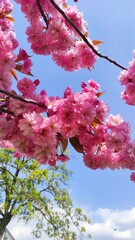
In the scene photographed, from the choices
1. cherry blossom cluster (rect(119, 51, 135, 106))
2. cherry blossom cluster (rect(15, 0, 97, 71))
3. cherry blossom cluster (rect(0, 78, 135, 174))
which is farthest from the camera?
cherry blossom cluster (rect(15, 0, 97, 71))

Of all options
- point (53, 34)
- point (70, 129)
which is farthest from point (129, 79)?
point (53, 34)

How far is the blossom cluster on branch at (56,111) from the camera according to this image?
2.03 metres

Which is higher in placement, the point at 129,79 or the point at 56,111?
the point at 129,79

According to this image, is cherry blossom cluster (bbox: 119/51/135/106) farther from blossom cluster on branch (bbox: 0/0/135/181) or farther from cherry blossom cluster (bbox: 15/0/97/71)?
cherry blossom cluster (bbox: 15/0/97/71)

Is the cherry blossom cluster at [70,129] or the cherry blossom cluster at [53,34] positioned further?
the cherry blossom cluster at [53,34]

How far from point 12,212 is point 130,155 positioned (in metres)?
14.7

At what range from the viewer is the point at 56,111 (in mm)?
2182

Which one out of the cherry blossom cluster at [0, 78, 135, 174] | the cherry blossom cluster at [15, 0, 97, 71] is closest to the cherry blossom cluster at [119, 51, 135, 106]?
the cherry blossom cluster at [0, 78, 135, 174]

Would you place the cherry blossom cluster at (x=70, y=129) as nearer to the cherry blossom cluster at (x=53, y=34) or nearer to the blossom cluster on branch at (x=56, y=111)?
the blossom cluster on branch at (x=56, y=111)

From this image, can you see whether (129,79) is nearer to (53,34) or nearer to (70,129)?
(70,129)

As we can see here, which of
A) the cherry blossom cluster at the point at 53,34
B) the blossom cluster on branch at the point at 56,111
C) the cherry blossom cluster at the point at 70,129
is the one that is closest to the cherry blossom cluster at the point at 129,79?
the blossom cluster on branch at the point at 56,111

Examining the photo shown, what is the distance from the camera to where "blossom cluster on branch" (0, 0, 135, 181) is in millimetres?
2031

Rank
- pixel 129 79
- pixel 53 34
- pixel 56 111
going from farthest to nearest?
1. pixel 53 34
2. pixel 129 79
3. pixel 56 111

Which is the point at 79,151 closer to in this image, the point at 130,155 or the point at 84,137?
the point at 84,137
